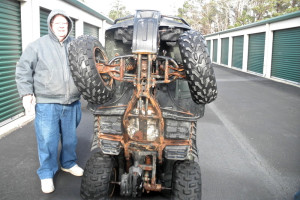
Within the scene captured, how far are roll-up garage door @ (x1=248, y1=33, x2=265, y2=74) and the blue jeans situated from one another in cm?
1607

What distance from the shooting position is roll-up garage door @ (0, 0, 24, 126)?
586 centimetres

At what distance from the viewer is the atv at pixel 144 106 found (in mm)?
2359

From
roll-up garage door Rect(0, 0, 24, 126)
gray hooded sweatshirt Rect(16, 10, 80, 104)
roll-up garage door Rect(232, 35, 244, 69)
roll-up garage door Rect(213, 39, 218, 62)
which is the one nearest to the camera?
gray hooded sweatshirt Rect(16, 10, 80, 104)

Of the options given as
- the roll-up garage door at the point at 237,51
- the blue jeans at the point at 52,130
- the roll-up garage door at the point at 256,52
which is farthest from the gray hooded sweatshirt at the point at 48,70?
the roll-up garage door at the point at 237,51

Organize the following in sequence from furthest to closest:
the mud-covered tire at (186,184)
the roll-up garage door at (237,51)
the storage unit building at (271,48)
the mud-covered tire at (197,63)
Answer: the roll-up garage door at (237,51) < the storage unit building at (271,48) < the mud-covered tire at (186,184) < the mud-covered tire at (197,63)

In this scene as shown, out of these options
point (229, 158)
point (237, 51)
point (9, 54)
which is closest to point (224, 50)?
point (237, 51)

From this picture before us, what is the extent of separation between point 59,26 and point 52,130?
121 cm

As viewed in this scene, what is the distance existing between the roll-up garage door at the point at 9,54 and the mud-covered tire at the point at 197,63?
4801mm

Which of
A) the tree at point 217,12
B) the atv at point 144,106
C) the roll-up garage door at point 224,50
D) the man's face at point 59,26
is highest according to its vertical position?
the tree at point 217,12

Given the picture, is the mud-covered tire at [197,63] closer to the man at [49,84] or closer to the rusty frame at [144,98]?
the rusty frame at [144,98]

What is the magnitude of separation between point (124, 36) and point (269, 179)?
2.68 metres

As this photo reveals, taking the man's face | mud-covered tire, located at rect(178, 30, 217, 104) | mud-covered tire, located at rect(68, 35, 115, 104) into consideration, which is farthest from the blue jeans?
mud-covered tire, located at rect(178, 30, 217, 104)

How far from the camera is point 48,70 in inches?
→ 129

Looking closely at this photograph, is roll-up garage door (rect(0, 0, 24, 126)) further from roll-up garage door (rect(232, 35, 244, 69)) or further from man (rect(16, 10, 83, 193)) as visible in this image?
roll-up garage door (rect(232, 35, 244, 69))
